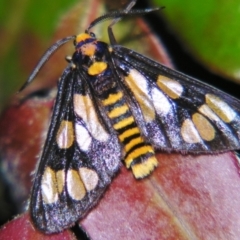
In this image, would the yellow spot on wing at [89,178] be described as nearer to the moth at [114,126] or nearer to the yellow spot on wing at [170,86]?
the moth at [114,126]

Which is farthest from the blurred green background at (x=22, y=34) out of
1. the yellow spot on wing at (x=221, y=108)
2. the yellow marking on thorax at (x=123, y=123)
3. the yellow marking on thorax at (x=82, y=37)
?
the yellow spot on wing at (x=221, y=108)

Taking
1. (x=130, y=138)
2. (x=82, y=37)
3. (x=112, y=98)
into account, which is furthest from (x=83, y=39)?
(x=130, y=138)

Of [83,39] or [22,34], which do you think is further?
[22,34]

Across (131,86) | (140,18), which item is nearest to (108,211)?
(131,86)

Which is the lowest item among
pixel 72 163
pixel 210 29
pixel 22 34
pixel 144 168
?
pixel 144 168

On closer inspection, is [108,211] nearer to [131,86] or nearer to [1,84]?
[131,86]

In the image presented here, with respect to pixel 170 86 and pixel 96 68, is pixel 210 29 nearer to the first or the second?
pixel 170 86

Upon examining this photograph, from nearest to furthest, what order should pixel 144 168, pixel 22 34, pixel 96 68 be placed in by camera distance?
pixel 144 168, pixel 96 68, pixel 22 34

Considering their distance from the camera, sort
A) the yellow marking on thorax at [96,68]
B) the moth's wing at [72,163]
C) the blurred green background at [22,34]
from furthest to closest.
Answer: the blurred green background at [22,34], the yellow marking on thorax at [96,68], the moth's wing at [72,163]
